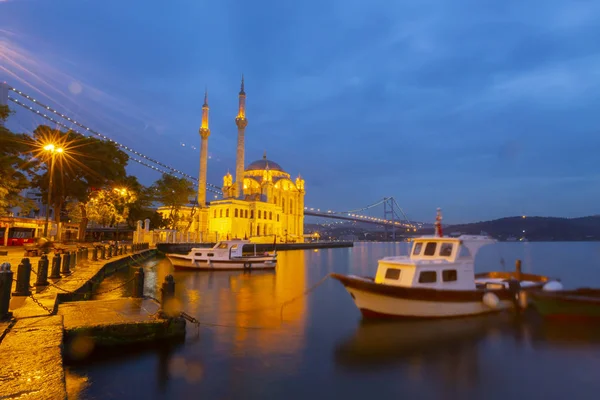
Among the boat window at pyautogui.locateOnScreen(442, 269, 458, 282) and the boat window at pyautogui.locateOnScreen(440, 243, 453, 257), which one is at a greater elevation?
the boat window at pyautogui.locateOnScreen(440, 243, 453, 257)

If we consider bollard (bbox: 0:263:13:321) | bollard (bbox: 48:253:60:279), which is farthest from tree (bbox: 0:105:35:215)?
bollard (bbox: 0:263:13:321)

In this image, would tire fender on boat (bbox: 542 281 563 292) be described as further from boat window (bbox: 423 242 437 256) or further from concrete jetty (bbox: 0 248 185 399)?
concrete jetty (bbox: 0 248 185 399)

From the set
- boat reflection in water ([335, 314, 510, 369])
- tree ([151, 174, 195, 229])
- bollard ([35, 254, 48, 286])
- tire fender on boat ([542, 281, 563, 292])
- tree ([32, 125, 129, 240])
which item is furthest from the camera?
tree ([151, 174, 195, 229])

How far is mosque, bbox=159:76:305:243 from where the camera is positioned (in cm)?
7425

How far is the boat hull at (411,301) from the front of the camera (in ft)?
43.5

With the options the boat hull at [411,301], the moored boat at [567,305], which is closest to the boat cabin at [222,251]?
the boat hull at [411,301]

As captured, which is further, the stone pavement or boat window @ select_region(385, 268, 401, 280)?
boat window @ select_region(385, 268, 401, 280)

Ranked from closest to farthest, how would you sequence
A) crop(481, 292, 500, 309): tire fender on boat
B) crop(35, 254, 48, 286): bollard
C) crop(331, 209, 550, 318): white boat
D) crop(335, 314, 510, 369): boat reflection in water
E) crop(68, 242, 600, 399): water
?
crop(68, 242, 600, 399): water, crop(335, 314, 510, 369): boat reflection in water, crop(35, 254, 48, 286): bollard, crop(331, 209, 550, 318): white boat, crop(481, 292, 500, 309): tire fender on boat

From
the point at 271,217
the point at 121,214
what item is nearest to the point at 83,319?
the point at 121,214

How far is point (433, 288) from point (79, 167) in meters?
36.3

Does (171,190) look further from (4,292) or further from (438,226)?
(4,292)

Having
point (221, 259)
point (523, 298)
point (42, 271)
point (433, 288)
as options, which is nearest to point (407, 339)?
point (433, 288)

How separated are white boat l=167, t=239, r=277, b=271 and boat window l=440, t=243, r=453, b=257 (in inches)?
739

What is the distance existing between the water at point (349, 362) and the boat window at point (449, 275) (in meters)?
1.48
